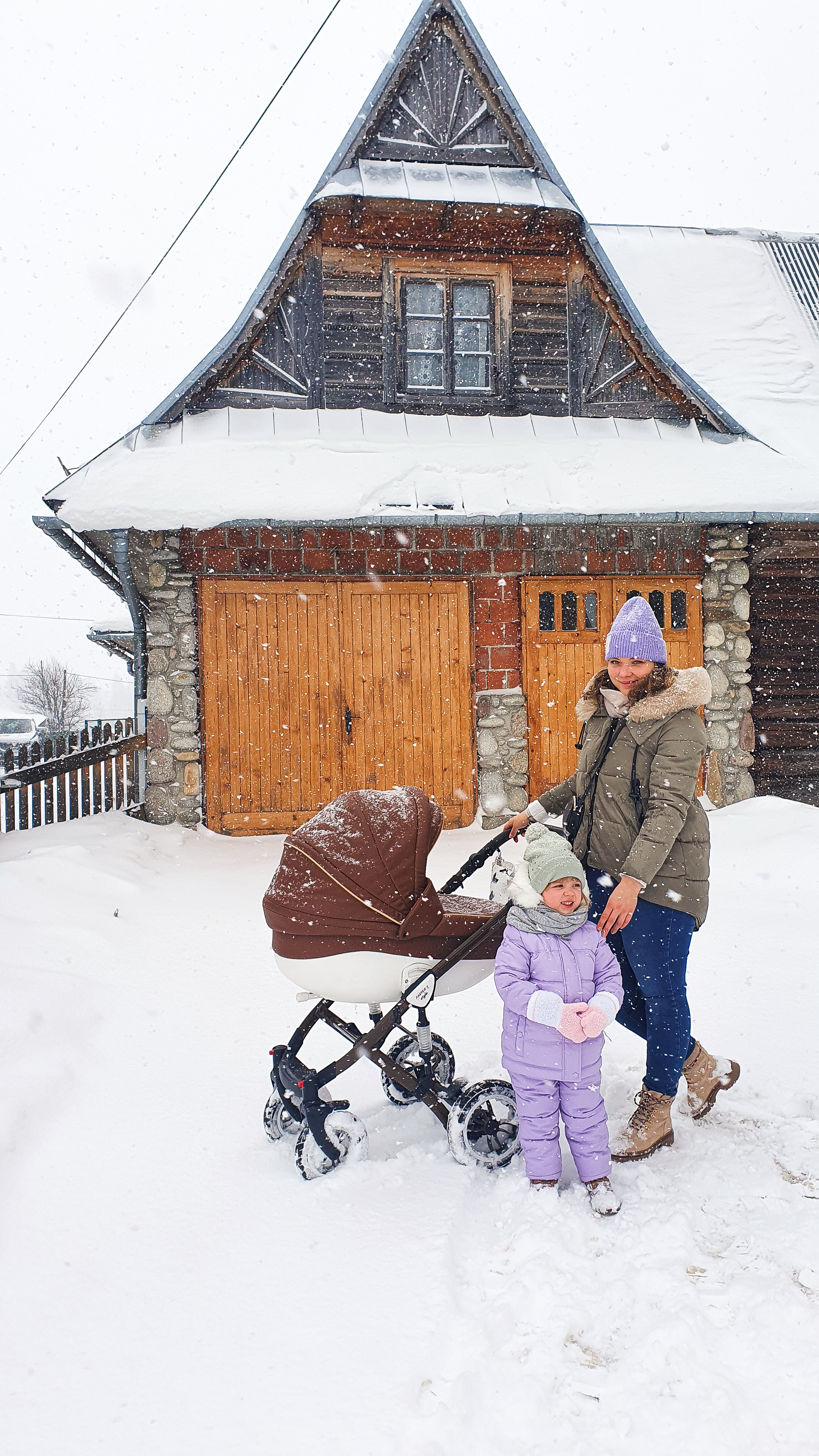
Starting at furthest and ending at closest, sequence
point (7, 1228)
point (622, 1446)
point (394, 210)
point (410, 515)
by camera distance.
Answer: point (394, 210) < point (410, 515) < point (7, 1228) < point (622, 1446)

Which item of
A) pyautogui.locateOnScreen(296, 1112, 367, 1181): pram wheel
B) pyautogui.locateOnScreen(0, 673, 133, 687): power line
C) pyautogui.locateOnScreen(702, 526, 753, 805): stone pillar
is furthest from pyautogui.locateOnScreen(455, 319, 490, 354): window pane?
pyautogui.locateOnScreen(0, 673, 133, 687): power line

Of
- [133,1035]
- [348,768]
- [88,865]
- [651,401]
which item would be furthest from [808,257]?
[133,1035]

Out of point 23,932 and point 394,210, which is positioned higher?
point 394,210

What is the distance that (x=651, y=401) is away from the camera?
8562 mm

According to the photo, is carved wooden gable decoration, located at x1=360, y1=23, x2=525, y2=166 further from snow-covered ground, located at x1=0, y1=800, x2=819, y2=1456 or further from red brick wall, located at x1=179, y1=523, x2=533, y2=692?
snow-covered ground, located at x1=0, y1=800, x2=819, y2=1456

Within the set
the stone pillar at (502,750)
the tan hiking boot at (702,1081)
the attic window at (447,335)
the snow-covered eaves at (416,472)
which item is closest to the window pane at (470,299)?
the attic window at (447,335)

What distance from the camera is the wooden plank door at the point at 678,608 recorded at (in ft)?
27.3

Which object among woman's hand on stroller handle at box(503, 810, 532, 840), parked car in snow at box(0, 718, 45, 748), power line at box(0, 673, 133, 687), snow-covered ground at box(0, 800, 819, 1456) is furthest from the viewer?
power line at box(0, 673, 133, 687)

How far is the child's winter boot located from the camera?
7.84ft

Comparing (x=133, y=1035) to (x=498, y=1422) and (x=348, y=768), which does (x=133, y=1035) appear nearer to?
(x=498, y=1422)

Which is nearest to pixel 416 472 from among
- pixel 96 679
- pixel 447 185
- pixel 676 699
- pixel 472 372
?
pixel 472 372

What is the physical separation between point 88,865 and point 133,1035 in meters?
2.27

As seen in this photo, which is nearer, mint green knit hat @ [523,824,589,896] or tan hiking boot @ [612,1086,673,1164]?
mint green knit hat @ [523,824,589,896]

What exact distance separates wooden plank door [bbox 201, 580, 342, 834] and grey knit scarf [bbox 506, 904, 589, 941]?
17.8ft
